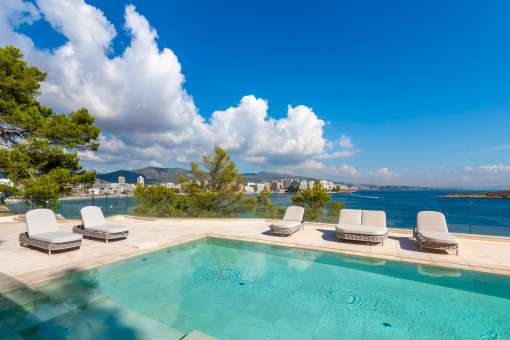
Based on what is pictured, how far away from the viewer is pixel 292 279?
4.55 m

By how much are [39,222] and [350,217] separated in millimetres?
9328

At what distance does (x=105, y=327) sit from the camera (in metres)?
2.83

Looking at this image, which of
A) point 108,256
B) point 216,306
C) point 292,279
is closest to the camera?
point 216,306

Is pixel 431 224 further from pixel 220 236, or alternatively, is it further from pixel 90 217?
pixel 90 217

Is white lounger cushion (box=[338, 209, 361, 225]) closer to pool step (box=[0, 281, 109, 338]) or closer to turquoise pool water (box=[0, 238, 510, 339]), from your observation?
turquoise pool water (box=[0, 238, 510, 339])

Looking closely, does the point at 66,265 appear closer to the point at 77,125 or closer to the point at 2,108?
the point at 77,125

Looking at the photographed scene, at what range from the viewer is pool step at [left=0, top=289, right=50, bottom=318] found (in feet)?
9.97

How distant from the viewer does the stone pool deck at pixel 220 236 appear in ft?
14.4

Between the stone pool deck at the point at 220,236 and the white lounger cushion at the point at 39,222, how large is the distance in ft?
1.73

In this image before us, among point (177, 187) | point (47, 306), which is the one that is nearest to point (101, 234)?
point (47, 306)

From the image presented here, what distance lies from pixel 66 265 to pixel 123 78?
980 centimetres

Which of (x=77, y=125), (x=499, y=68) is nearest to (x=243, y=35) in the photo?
(x=77, y=125)

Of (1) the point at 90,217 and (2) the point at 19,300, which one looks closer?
(2) the point at 19,300

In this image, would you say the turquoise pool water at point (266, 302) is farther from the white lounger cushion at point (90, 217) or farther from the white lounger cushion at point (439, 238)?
the white lounger cushion at point (90, 217)
